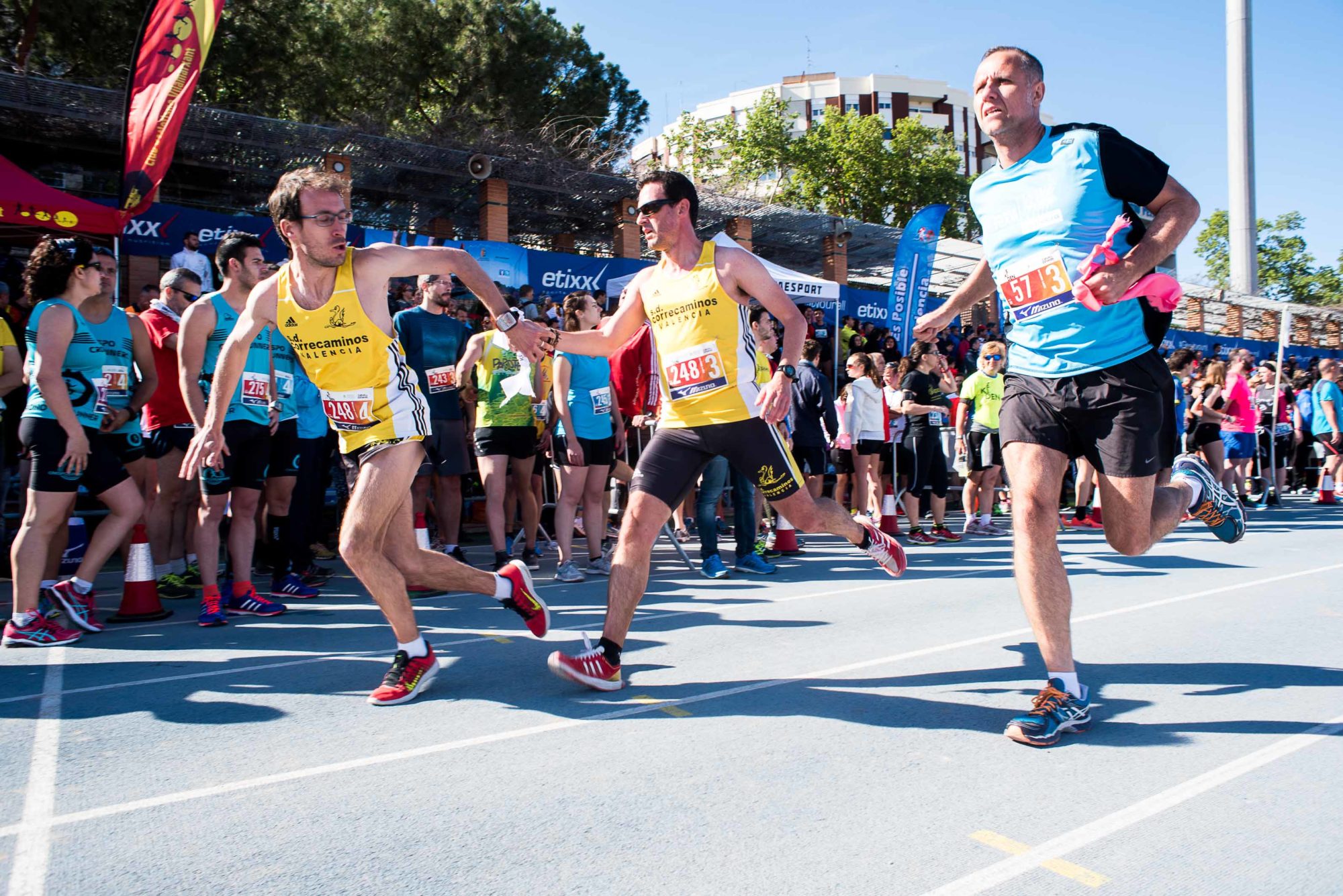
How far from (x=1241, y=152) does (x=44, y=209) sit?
155ft

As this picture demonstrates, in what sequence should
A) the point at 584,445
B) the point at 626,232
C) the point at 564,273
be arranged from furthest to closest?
1. the point at 626,232
2. the point at 564,273
3. the point at 584,445

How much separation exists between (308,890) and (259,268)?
15.0 feet

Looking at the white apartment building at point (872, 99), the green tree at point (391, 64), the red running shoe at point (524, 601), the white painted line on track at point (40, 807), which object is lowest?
the white painted line on track at point (40, 807)

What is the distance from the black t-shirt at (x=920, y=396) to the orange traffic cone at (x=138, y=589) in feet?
24.6

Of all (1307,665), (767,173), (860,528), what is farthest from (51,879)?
(767,173)

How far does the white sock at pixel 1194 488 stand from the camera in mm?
4316

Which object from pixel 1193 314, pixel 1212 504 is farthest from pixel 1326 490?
pixel 1193 314

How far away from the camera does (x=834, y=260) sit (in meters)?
25.7

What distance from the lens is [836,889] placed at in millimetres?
2270

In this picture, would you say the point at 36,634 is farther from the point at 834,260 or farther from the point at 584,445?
the point at 834,260

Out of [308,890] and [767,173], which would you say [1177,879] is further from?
[767,173]

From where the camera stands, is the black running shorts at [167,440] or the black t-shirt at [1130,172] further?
the black running shorts at [167,440]

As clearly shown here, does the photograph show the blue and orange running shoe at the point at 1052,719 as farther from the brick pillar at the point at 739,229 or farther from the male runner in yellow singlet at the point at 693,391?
the brick pillar at the point at 739,229

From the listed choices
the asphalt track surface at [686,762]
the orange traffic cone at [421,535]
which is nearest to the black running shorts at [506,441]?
the orange traffic cone at [421,535]
